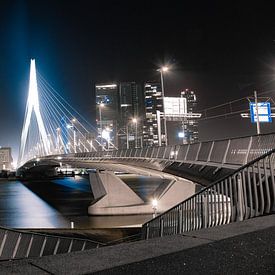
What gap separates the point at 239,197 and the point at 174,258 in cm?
413

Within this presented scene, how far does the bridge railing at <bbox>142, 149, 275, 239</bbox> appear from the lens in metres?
7.05

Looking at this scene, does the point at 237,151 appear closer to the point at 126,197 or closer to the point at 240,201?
the point at 240,201

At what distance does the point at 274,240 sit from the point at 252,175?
313 centimetres

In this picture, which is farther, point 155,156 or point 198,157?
point 155,156

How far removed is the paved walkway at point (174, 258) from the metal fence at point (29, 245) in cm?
971

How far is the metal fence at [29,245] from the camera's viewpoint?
1345 centimetres

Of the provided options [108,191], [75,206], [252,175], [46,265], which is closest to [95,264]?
[46,265]

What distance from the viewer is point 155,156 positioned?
69.1ft

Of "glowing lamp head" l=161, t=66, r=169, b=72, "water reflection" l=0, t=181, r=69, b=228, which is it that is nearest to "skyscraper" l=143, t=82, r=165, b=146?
"water reflection" l=0, t=181, r=69, b=228

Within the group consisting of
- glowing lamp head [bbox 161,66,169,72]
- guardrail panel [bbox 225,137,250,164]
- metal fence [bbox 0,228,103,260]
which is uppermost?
glowing lamp head [bbox 161,66,169,72]

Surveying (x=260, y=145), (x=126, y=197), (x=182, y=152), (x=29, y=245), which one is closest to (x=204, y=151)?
(x=182, y=152)

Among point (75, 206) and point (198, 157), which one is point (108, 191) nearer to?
point (75, 206)

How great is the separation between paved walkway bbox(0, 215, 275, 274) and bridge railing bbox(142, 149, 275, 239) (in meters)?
2.70

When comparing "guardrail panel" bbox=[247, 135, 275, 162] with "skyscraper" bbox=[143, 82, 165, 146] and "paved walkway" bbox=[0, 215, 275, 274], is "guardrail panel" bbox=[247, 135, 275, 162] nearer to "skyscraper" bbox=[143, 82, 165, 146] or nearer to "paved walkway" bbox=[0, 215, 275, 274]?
"paved walkway" bbox=[0, 215, 275, 274]
